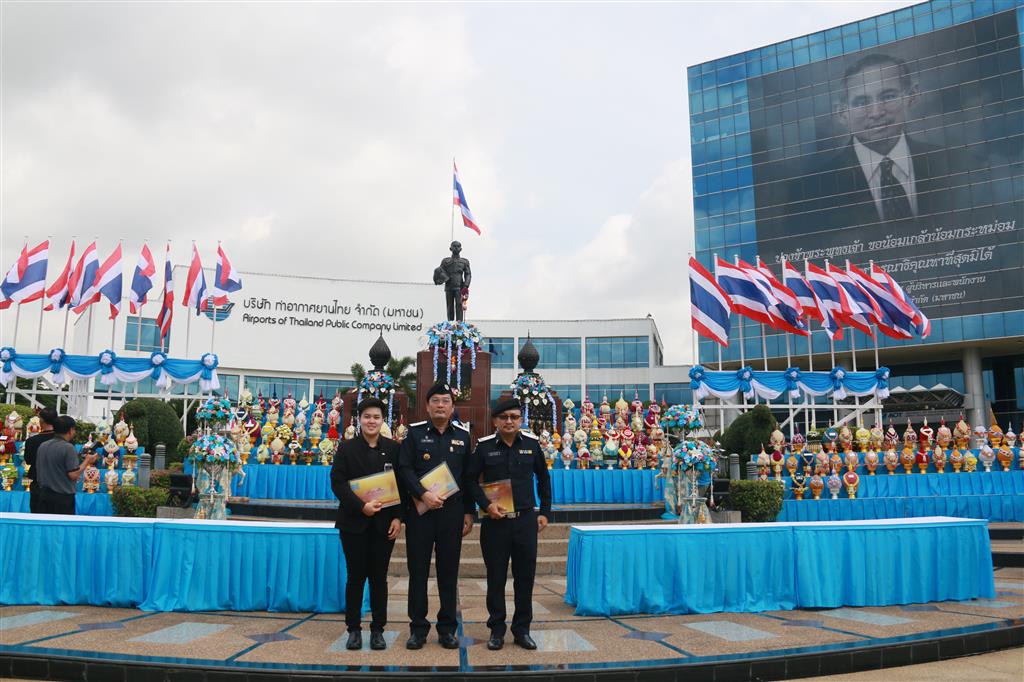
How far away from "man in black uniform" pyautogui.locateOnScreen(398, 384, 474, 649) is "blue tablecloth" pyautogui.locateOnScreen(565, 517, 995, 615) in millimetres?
1520

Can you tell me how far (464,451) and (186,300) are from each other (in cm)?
2009

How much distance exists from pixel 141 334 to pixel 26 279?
76.3ft

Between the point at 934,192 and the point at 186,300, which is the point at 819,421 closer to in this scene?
the point at 934,192

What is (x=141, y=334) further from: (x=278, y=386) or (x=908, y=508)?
(x=908, y=508)

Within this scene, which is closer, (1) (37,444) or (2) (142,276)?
(1) (37,444)

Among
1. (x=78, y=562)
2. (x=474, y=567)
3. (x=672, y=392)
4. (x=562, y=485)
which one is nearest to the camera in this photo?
(x=78, y=562)

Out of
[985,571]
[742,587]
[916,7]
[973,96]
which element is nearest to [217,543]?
[742,587]

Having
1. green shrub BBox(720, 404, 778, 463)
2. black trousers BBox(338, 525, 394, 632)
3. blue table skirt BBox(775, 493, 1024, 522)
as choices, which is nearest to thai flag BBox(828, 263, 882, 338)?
green shrub BBox(720, 404, 778, 463)

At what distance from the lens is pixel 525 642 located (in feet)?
15.6

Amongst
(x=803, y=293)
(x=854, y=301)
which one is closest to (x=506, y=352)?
(x=803, y=293)

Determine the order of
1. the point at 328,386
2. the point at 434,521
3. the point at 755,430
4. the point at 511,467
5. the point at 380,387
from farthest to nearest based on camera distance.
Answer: the point at 328,386, the point at 755,430, the point at 380,387, the point at 511,467, the point at 434,521

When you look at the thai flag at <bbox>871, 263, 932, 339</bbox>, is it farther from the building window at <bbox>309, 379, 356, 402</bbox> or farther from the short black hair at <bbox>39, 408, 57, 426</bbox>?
the building window at <bbox>309, 379, 356, 402</bbox>

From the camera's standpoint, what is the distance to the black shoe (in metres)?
4.72

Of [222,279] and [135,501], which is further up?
[222,279]
